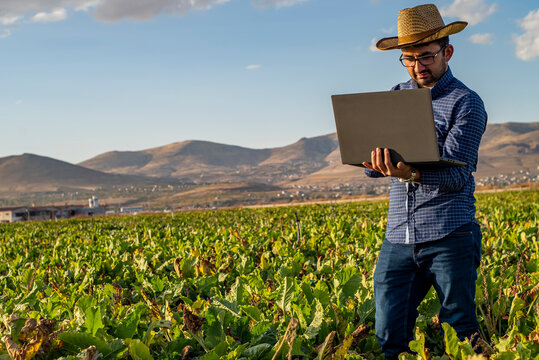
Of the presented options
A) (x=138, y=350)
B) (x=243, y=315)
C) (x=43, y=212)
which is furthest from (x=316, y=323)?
(x=43, y=212)

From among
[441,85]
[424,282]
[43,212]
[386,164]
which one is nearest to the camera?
[386,164]

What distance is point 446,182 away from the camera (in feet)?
9.15

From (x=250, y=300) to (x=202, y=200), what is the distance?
146 meters

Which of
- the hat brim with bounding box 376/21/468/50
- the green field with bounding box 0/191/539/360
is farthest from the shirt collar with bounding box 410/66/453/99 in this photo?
the green field with bounding box 0/191/539/360

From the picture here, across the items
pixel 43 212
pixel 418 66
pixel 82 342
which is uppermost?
pixel 418 66

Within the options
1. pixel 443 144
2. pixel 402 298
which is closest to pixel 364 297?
pixel 402 298

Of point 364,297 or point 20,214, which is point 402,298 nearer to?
point 364,297

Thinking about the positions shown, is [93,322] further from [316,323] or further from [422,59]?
[422,59]

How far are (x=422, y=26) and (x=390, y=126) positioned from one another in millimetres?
728

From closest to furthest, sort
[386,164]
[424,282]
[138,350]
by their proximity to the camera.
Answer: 1. [138,350]
2. [386,164]
3. [424,282]

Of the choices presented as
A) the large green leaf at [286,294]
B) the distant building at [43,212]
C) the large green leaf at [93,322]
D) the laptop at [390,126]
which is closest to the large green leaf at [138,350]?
the large green leaf at [93,322]

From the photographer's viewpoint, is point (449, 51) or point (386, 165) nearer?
point (386, 165)

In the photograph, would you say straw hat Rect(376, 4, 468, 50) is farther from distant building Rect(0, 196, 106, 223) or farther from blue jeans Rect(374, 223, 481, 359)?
distant building Rect(0, 196, 106, 223)

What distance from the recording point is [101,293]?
13.6 feet
